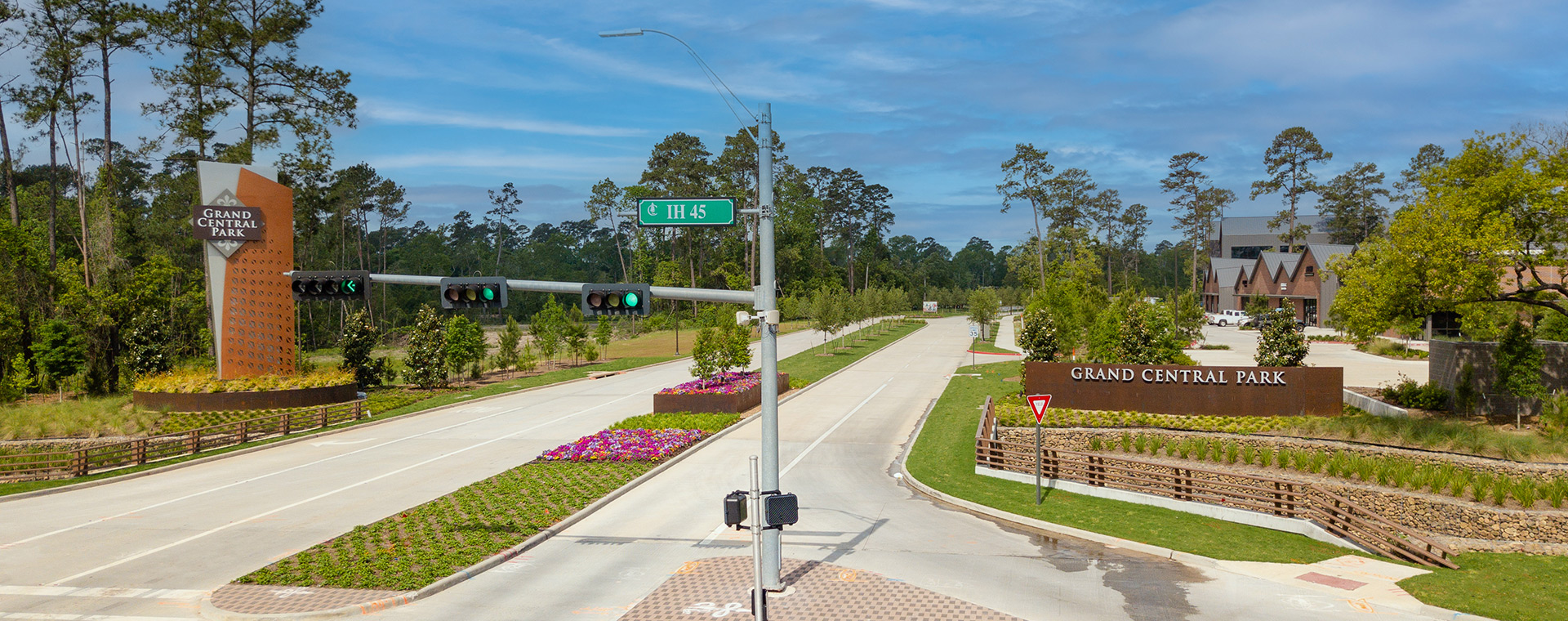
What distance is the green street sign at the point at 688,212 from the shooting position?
12312 millimetres

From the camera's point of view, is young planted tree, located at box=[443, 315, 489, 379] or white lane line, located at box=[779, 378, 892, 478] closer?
white lane line, located at box=[779, 378, 892, 478]

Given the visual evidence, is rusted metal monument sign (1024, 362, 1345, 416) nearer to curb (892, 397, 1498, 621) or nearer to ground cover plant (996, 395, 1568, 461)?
ground cover plant (996, 395, 1568, 461)

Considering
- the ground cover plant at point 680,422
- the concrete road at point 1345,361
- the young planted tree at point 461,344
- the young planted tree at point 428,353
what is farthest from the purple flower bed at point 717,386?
the concrete road at point 1345,361

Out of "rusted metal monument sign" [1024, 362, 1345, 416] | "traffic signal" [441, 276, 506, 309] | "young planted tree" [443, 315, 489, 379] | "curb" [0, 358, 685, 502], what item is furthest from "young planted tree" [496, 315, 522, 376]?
"traffic signal" [441, 276, 506, 309]

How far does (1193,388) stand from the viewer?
30.7 meters

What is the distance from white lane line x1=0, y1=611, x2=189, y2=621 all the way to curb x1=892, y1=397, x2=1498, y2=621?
14974mm

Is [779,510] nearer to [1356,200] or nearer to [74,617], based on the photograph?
[74,617]

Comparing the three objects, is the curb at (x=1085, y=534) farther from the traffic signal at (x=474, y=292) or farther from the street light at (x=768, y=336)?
the traffic signal at (x=474, y=292)

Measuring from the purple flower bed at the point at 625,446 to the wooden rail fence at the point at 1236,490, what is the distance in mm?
9130

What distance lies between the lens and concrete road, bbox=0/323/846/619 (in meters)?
14.2

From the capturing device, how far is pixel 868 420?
3300cm

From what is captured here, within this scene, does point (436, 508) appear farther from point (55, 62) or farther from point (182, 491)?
point (55, 62)

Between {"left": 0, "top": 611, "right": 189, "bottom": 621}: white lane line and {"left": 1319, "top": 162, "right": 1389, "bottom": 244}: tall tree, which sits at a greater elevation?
{"left": 1319, "top": 162, "right": 1389, "bottom": 244}: tall tree

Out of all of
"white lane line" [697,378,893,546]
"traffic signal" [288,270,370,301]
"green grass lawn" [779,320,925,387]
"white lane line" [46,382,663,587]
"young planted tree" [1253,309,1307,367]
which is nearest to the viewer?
"white lane line" [46,382,663,587]
